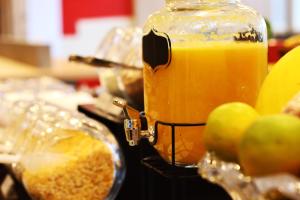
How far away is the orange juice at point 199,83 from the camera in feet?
1.82

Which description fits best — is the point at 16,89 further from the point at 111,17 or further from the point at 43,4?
the point at 111,17

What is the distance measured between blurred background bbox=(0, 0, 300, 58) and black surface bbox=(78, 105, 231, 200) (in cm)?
329

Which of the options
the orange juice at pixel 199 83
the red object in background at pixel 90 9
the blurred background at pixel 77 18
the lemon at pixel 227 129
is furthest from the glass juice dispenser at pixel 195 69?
the red object in background at pixel 90 9

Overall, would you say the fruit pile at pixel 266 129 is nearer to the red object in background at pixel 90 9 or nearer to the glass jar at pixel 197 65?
the glass jar at pixel 197 65

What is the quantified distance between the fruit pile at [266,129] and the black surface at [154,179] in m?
0.12

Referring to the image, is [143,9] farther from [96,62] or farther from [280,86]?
[280,86]

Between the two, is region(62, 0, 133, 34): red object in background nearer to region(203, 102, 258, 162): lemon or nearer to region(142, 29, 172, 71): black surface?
region(142, 29, 172, 71): black surface

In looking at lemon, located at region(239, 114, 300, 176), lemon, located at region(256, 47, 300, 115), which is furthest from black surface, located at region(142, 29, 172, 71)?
lemon, located at region(239, 114, 300, 176)

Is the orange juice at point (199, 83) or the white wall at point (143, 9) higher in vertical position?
the orange juice at point (199, 83)

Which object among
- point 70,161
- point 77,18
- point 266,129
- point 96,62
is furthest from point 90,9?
point 266,129

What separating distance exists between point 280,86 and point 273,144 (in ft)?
0.45

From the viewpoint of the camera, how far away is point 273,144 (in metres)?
0.35

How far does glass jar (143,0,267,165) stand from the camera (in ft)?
1.82

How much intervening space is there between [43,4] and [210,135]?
404 centimetres
